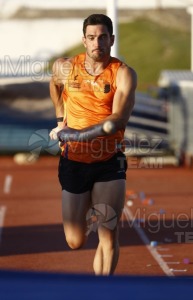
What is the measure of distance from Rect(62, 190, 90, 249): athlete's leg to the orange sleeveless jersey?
298 mm

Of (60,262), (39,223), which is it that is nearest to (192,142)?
(39,223)

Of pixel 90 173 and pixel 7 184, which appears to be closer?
pixel 90 173

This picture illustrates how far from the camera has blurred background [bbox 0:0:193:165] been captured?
2169cm

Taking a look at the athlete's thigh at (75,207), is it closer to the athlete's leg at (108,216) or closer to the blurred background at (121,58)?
the athlete's leg at (108,216)

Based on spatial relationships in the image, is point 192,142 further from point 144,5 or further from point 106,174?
point 106,174

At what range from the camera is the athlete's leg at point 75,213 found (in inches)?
316

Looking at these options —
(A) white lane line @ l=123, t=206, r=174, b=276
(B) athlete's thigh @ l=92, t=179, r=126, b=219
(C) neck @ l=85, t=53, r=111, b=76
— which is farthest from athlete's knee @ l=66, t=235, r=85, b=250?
(A) white lane line @ l=123, t=206, r=174, b=276

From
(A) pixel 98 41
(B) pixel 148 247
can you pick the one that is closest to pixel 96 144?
(A) pixel 98 41

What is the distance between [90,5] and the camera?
93.8ft

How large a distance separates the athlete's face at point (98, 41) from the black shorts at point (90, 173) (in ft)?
2.60

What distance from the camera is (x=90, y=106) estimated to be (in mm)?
7953

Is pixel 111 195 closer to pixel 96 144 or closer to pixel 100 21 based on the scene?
pixel 96 144

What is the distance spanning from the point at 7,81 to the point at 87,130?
15.9 meters

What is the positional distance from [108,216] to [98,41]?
132 centimetres
